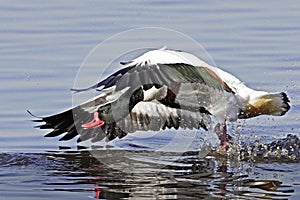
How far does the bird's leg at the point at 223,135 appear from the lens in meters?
10.5

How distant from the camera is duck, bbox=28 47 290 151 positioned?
9.27 metres

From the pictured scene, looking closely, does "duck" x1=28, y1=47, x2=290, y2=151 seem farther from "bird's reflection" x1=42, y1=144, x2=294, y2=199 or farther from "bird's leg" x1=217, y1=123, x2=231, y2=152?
"bird's reflection" x1=42, y1=144, x2=294, y2=199

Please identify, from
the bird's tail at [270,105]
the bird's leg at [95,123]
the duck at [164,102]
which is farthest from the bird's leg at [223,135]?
the bird's leg at [95,123]

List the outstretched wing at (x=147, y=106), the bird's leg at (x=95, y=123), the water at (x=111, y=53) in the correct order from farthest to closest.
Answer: the bird's leg at (x=95, y=123)
the outstretched wing at (x=147, y=106)
the water at (x=111, y=53)

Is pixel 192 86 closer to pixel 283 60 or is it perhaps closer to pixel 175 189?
pixel 175 189

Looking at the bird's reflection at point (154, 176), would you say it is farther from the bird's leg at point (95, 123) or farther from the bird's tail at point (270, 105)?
the bird's tail at point (270, 105)

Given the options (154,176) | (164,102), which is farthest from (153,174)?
(164,102)

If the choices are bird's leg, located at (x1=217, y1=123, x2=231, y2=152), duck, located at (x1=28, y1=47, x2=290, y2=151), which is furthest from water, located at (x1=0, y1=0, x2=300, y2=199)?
duck, located at (x1=28, y1=47, x2=290, y2=151)

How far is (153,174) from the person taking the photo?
363 inches

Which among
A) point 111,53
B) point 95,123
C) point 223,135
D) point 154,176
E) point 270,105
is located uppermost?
point 111,53

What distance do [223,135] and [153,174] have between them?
1.55m

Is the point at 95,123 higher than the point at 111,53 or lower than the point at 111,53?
lower

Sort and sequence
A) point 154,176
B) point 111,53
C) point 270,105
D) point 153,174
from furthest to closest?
point 111,53 < point 270,105 < point 153,174 < point 154,176

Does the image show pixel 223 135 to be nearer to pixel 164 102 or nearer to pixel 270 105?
pixel 270 105
